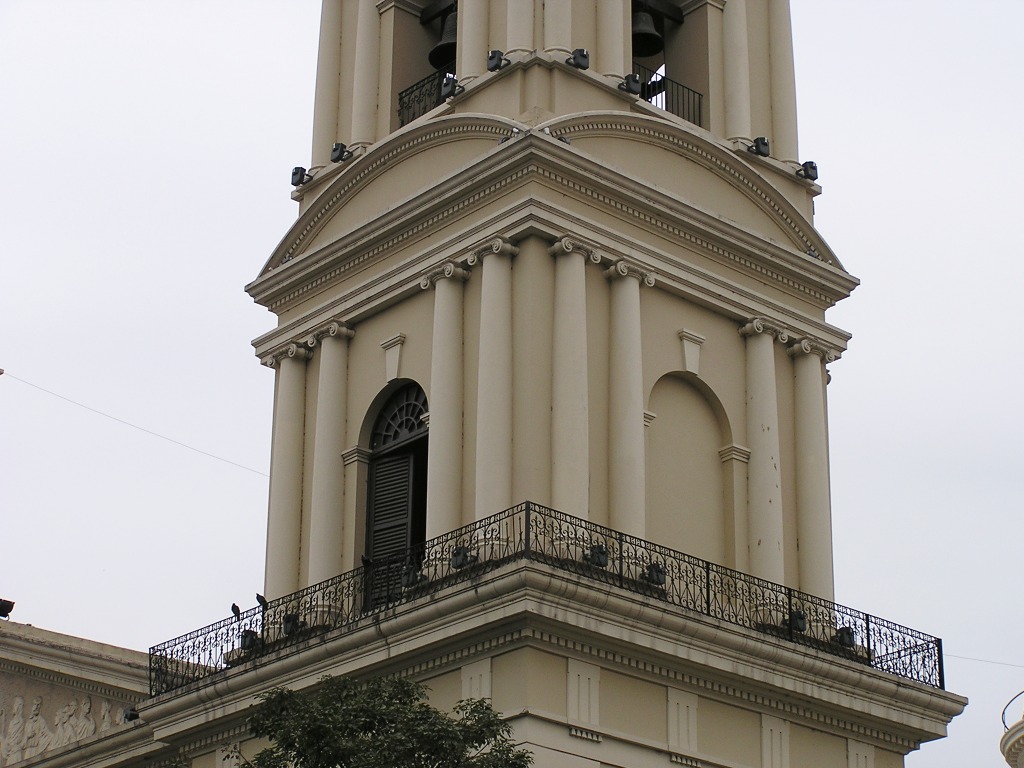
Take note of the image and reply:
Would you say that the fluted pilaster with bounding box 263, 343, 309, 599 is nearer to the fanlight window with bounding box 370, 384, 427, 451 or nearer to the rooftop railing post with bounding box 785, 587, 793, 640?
the fanlight window with bounding box 370, 384, 427, 451

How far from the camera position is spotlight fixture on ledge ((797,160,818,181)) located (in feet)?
115

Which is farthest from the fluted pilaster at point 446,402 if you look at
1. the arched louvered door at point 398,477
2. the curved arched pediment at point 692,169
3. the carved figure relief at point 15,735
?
the carved figure relief at point 15,735

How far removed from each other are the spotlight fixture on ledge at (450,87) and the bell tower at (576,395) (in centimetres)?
9

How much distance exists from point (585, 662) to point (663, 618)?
113 cm

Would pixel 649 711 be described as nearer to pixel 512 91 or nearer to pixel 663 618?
pixel 663 618

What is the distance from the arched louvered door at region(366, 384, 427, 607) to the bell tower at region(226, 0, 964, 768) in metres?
0.05

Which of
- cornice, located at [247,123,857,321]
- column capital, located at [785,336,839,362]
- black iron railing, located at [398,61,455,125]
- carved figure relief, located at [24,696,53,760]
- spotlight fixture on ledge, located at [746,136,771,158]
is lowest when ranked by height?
carved figure relief, located at [24,696,53,760]

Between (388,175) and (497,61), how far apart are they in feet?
8.32

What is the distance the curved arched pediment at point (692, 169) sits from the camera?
32250 millimetres

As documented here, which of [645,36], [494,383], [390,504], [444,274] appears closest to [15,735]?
[390,504]

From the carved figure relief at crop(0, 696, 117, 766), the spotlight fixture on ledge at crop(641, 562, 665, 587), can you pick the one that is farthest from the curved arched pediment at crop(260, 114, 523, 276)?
the carved figure relief at crop(0, 696, 117, 766)

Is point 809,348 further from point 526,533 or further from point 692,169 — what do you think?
point 526,533

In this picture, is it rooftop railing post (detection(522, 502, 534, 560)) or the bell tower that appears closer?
rooftop railing post (detection(522, 502, 534, 560))

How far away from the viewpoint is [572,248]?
102 ft
